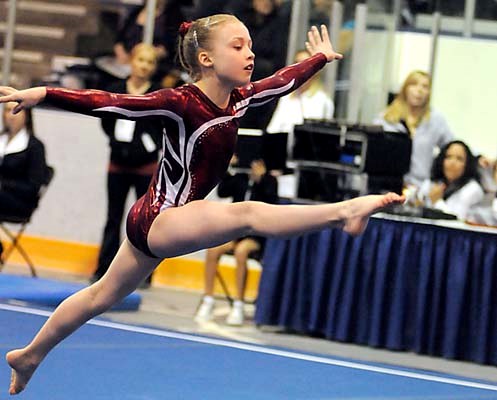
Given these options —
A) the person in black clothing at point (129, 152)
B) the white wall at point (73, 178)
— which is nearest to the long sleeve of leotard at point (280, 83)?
the person in black clothing at point (129, 152)

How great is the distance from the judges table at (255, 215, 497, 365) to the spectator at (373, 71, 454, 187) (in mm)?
797

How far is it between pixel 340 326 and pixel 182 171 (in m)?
2.93

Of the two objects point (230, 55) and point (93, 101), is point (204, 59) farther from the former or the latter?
point (93, 101)

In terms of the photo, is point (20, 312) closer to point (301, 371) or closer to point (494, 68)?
point (301, 371)

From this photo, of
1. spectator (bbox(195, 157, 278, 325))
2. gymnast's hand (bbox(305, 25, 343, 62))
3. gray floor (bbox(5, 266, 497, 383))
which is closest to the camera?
gymnast's hand (bbox(305, 25, 343, 62))

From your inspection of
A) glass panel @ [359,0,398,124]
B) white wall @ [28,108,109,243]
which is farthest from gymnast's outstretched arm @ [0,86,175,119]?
white wall @ [28,108,109,243]

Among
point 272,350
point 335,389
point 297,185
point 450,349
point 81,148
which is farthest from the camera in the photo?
point 81,148

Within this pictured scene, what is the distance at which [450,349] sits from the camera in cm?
648

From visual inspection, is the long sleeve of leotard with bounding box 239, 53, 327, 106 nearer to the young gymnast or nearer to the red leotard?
the young gymnast

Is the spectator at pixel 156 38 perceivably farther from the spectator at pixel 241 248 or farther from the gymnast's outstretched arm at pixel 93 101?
the gymnast's outstretched arm at pixel 93 101

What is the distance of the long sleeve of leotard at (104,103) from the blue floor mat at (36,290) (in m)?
2.81

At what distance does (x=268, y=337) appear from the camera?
6.72 metres

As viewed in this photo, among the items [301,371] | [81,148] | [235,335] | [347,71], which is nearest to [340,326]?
[235,335]

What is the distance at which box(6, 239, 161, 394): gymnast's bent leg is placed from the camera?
3975 mm
